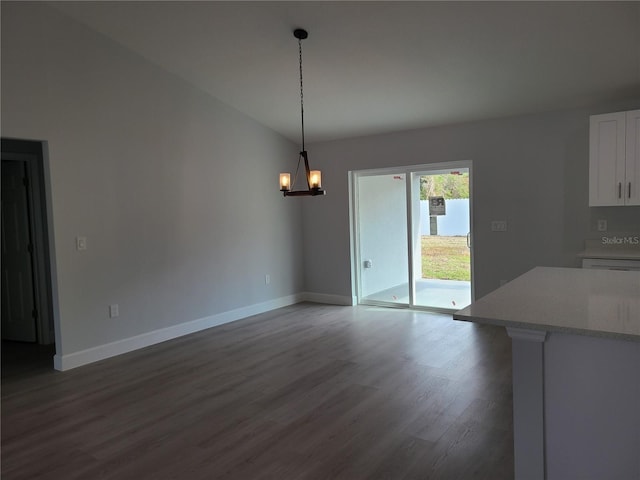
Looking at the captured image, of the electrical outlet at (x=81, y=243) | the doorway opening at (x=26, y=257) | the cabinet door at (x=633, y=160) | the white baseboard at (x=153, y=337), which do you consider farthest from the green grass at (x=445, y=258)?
the doorway opening at (x=26, y=257)

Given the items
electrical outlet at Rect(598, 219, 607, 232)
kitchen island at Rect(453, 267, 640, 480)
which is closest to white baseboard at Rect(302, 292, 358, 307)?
electrical outlet at Rect(598, 219, 607, 232)

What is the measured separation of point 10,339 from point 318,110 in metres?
4.74

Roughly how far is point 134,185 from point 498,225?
422 centimetres

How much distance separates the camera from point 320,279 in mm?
7090

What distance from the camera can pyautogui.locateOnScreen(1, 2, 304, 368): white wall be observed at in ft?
13.4

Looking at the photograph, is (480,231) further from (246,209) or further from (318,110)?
(246,209)

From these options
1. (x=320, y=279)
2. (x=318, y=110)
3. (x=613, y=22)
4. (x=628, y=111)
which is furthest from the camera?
(x=320, y=279)

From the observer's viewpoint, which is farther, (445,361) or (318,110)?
(318,110)

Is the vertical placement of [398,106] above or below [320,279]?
above

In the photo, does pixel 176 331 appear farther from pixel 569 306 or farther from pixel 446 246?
pixel 569 306

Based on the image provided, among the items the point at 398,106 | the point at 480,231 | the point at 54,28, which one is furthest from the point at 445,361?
the point at 54,28

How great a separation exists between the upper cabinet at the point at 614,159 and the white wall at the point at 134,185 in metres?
4.03

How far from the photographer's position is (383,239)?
259 inches

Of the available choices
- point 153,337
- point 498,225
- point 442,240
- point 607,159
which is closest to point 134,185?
point 153,337
